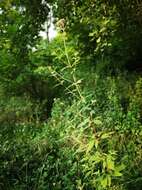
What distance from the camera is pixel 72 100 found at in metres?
9.24

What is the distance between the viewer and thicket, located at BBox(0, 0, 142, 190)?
16.7 feet

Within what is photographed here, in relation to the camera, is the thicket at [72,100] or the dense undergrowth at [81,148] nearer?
the dense undergrowth at [81,148]

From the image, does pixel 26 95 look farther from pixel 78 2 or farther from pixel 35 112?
pixel 78 2

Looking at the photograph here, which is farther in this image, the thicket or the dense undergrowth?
the thicket

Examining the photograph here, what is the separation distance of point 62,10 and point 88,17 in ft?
1.68

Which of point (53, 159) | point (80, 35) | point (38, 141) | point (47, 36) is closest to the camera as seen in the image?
point (53, 159)

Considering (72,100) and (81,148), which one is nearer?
(81,148)

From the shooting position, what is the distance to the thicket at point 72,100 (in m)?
5.09

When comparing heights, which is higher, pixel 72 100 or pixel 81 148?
pixel 72 100

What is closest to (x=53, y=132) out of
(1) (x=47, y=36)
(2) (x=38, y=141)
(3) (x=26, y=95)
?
(2) (x=38, y=141)

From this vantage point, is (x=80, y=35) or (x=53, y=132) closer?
(x=53, y=132)

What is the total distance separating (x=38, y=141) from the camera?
6844mm

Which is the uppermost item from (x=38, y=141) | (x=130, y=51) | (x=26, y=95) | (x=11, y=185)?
(x=130, y=51)

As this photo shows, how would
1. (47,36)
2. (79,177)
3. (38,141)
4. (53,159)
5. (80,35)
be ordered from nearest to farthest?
(79,177) → (53,159) → (38,141) → (80,35) → (47,36)
